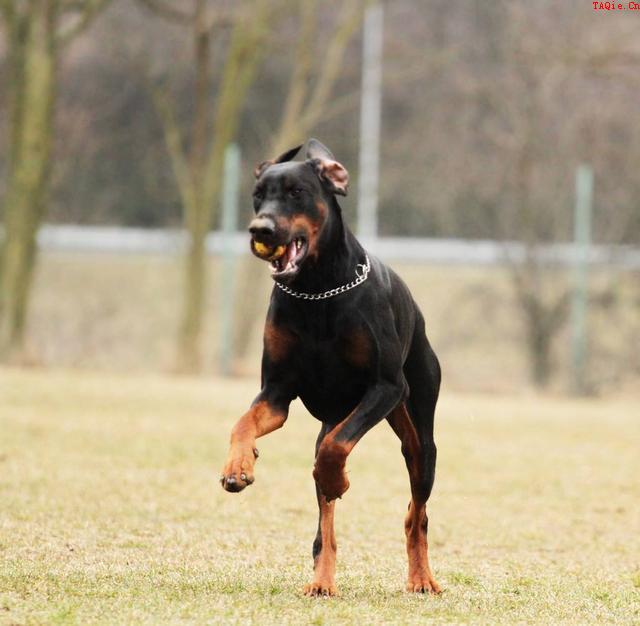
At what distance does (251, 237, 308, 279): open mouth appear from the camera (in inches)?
188

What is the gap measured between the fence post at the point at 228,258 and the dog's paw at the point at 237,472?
13162mm

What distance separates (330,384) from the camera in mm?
5094

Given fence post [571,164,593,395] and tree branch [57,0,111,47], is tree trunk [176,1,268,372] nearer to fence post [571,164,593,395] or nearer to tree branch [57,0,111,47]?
tree branch [57,0,111,47]

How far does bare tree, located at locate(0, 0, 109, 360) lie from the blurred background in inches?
1.1

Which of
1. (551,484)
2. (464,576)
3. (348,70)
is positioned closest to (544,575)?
(464,576)

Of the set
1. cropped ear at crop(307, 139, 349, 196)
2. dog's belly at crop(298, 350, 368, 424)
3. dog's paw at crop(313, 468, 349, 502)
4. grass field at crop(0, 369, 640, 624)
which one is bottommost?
grass field at crop(0, 369, 640, 624)

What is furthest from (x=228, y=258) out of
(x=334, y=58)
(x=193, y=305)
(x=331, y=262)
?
(x=331, y=262)

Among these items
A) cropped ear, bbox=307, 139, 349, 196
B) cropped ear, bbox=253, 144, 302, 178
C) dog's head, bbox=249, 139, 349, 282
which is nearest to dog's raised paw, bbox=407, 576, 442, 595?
dog's head, bbox=249, 139, 349, 282

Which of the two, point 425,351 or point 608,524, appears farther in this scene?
point 608,524

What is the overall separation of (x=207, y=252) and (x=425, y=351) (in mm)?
14401

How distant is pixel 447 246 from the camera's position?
2062 centimetres

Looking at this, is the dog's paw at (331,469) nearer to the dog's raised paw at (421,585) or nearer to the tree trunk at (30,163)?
the dog's raised paw at (421,585)

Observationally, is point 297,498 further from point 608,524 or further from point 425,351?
point 425,351

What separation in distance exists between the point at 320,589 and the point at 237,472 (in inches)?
28.9
